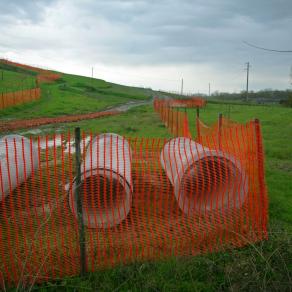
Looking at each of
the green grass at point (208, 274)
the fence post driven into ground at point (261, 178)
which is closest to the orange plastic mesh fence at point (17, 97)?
the fence post driven into ground at point (261, 178)

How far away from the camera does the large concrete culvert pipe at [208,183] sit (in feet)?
17.1

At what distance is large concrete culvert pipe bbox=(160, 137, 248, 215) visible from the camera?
5.21 metres

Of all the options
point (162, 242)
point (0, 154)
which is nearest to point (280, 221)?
point (162, 242)

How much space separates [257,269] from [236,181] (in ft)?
4.94

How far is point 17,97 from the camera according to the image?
32.2 m

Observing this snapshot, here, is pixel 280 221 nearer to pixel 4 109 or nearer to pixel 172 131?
pixel 172 131

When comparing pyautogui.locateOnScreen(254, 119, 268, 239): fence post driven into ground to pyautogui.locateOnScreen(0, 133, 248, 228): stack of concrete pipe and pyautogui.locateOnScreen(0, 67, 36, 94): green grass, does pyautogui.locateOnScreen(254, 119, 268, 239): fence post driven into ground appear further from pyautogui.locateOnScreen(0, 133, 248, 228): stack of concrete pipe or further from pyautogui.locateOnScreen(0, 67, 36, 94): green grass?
pyautogui.locateOnScreen(0, 67, 36, 94): green grass

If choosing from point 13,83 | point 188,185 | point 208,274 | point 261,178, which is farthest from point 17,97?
point 208,274

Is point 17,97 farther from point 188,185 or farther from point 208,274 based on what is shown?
point 208,274

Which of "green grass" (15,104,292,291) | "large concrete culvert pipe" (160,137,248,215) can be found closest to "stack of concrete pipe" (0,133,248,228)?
"large concrete culvert pipe" (160,137,248,215)

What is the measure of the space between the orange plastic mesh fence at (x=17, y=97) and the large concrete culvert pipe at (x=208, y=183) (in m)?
26.1

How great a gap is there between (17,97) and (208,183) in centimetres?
3013

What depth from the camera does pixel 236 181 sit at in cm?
534

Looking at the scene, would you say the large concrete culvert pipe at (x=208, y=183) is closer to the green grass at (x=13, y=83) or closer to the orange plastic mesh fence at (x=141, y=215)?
the orange plastic mesh fence at (x=141, y=215)
